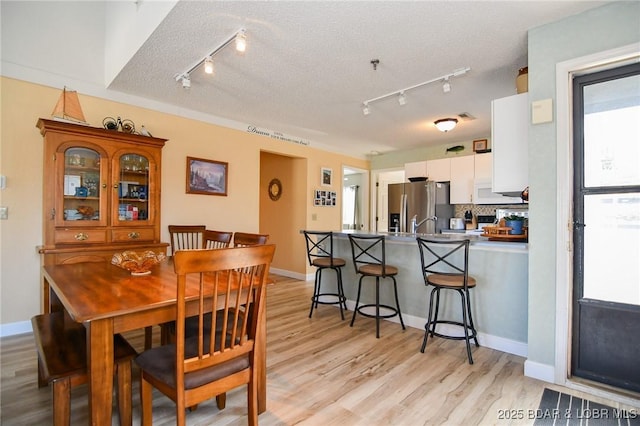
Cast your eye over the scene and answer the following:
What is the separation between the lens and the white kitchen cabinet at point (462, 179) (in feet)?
16.7

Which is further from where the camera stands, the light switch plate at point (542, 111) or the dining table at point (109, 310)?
the light switch plate at point (542, 111)

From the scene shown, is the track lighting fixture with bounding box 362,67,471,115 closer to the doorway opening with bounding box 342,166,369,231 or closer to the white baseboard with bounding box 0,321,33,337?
the doorway opening with bounding box 342,166,369,231

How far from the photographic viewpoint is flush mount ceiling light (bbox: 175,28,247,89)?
2.24 m

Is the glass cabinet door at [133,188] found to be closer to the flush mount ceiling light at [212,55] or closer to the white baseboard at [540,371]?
the flush mount ceiling light at [212,55]

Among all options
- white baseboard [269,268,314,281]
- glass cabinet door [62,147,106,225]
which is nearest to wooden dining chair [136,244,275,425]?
glass cabinet door [62,147,106,225]

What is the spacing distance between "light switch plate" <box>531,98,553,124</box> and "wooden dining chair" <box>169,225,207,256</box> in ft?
11.3

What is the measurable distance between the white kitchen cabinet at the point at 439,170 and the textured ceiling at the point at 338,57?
1.06m

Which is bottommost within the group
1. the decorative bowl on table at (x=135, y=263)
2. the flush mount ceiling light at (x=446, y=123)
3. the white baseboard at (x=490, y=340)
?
the white baseboard at (x=490, y=340)

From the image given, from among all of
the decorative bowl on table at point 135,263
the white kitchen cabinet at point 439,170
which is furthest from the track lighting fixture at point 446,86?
the decorative bowl on table at point 135,263

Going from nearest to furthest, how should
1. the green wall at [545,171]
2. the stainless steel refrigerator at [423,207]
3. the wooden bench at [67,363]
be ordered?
1. the wooden bench at [67,363]
2. the green wall at [545,171]
3. the stainless steel refrigerator at [423,207]

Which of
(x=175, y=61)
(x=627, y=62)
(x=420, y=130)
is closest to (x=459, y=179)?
(x=420, y=130)

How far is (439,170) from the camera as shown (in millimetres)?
5441

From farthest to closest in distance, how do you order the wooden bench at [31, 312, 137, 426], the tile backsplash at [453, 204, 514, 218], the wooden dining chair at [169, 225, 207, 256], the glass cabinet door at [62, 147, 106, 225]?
1. the tile backsplash at [453, 204, 514, 218]
2. the wooden dining chair at [169, 225, 207, 256]
3. the glass cabinet door at [62, 147, 106, 225]
4. the wooden bench at [31, 312, 137, 426]

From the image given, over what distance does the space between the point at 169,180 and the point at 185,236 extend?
72 cm
